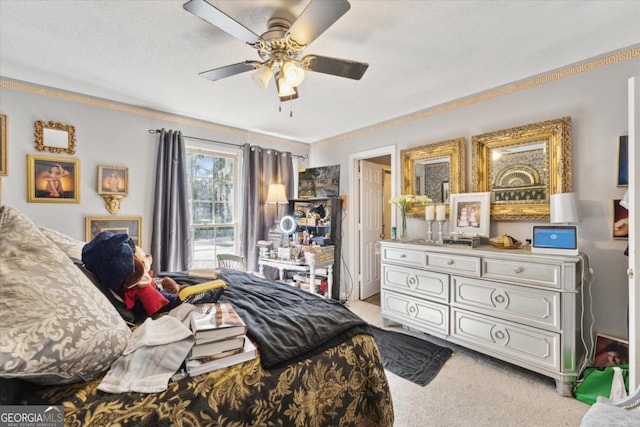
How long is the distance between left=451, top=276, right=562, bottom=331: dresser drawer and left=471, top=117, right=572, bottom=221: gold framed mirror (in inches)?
27.8

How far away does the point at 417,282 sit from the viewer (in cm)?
273

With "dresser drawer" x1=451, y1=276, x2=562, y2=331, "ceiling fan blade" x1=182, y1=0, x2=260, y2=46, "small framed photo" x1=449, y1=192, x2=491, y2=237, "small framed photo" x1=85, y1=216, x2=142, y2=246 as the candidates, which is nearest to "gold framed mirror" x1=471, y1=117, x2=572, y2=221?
"small framed photo" x1=449, y1=192, x2=491, y2=237

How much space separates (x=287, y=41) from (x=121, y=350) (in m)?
1.71

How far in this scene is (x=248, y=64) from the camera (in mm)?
1739

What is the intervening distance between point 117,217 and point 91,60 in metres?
1.52

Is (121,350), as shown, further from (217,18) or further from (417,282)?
(417,282)

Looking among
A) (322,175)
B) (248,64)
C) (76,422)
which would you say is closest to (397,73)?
(248,64)

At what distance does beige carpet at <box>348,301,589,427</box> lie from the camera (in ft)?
5.72

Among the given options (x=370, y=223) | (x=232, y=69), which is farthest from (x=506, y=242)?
(x=232, y=69)

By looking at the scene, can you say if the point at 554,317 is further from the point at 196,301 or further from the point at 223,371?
the point at 196,301

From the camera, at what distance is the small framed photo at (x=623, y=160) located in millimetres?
1965

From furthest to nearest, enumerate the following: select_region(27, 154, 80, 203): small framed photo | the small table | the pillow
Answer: the small table < select_region(27, 154, 80, 203): small framed photo < the pillow

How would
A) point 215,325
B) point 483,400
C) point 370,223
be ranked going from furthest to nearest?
point 370,223 → point 483,400 → point 215,325

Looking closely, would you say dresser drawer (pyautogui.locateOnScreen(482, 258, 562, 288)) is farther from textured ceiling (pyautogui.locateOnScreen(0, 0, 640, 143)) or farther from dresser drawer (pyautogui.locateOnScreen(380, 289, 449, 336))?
textured ceiling (pyautogui.locateOnScreen(0, 0, 640, 143))
